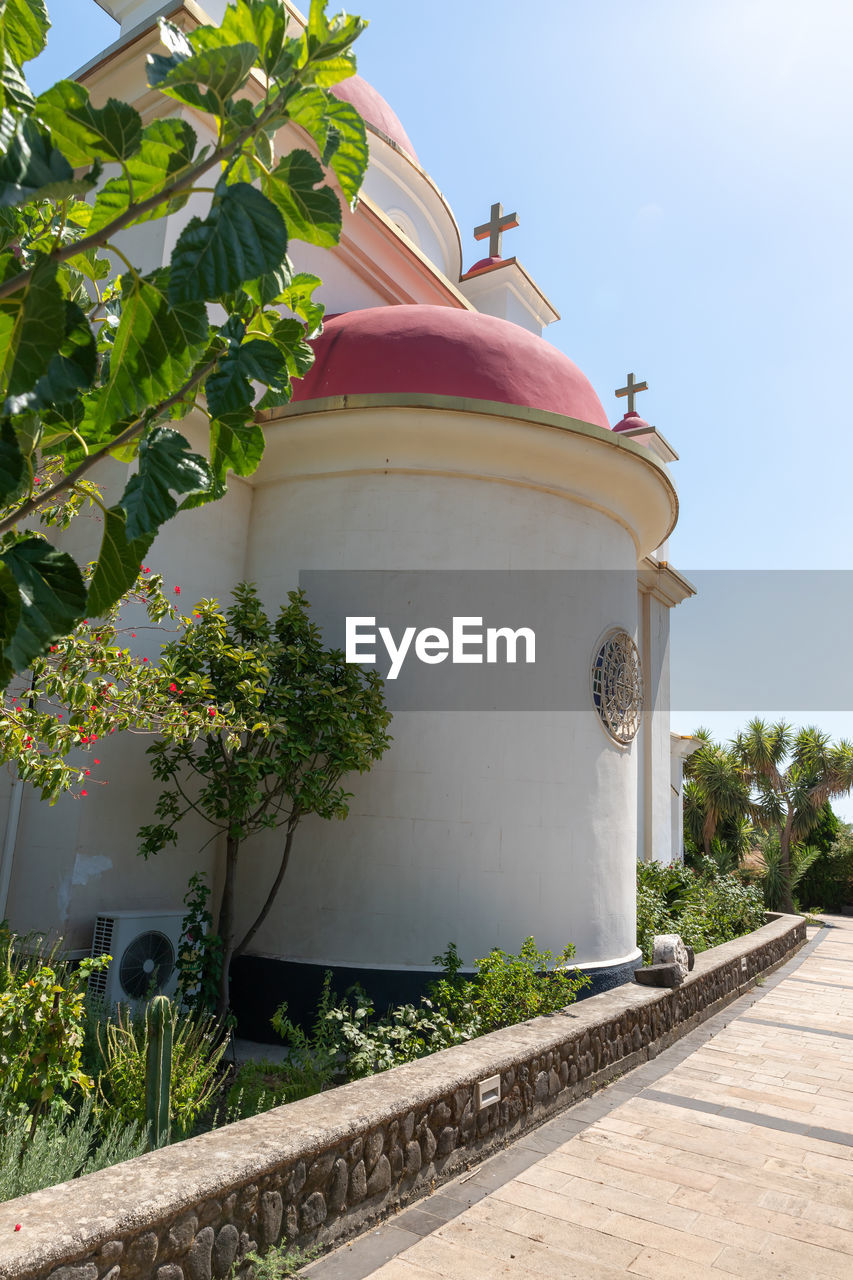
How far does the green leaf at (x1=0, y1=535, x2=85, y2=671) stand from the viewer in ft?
5.00

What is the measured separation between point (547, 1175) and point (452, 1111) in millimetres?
623

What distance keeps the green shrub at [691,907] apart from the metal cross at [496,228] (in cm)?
1019

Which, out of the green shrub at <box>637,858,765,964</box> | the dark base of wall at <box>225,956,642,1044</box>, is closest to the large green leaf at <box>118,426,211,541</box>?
the dark base of wall at <box>225,956,642,1044</box>

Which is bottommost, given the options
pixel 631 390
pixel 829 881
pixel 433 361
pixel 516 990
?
pixel 829 881

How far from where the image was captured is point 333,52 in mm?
1611

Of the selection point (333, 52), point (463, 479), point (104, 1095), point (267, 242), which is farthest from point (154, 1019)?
point (463, 479)

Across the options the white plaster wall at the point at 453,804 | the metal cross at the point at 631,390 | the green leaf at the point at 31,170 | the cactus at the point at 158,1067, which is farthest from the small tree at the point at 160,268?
the metal cross at the point at 631,390

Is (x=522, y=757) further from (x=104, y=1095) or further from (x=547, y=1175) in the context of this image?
(x=104, y=1095)

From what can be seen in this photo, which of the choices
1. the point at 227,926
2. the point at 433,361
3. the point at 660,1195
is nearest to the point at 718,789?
the point at 433,361

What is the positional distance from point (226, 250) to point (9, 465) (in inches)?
21.3

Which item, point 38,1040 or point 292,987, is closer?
point 38,1040

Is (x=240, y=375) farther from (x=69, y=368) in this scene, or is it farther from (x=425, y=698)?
(x=425, y=698)

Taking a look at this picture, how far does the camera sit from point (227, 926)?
21.3ft

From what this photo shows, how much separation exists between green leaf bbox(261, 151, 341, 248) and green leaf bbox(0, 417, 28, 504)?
69 cm
